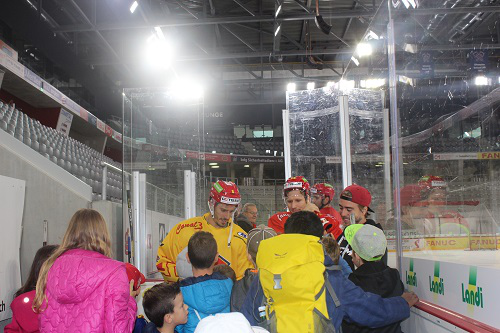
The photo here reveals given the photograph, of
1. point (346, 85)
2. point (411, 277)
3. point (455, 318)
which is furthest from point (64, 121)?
point (455, 318)

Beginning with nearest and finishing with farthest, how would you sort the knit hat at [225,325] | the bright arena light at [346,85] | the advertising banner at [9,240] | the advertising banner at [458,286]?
the knit hat at [225,325]
the advertising banner at [458,286]
the advertising banner at [9,240]
the bright arena light at [346,85]

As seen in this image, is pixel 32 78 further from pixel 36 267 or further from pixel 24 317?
pixel 24 317

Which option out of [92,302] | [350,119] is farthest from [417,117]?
[350,119]

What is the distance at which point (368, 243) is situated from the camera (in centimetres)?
248

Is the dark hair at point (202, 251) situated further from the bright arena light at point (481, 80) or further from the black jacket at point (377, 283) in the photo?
the bright arena light at point (481, 80)

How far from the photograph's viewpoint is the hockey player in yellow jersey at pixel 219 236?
3154 mm

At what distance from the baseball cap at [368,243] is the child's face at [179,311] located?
840 millimetres

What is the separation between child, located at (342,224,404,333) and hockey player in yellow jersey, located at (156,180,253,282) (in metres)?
0.86

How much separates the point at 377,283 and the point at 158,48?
1148 cm

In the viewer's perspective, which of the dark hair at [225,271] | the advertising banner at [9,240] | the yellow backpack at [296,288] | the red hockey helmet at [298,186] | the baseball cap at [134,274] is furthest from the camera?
the red hockey helmet at [298,186]

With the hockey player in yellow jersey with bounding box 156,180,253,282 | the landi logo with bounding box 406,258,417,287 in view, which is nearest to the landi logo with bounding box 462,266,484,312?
the landi logo with bounding box 406,258,417,287

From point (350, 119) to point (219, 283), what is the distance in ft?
9.96

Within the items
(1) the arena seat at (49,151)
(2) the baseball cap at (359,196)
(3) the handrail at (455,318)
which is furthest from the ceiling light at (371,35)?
(1) the arena seat at (49,151)

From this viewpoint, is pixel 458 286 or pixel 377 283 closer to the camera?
pixel 458 286
